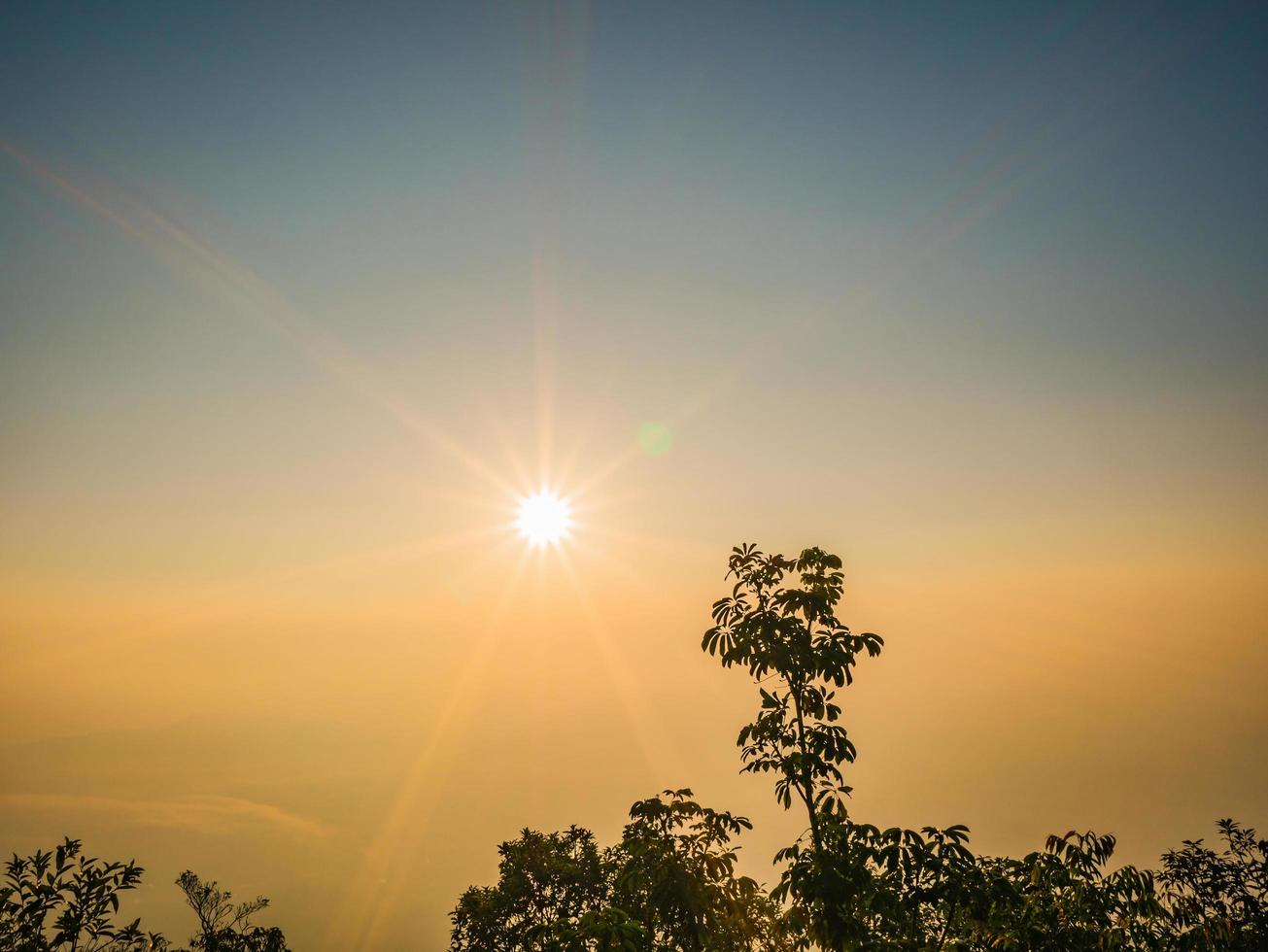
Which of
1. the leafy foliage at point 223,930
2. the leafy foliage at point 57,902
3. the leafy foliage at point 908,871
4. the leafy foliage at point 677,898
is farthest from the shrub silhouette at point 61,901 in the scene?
the leafy foliage at point 223,930

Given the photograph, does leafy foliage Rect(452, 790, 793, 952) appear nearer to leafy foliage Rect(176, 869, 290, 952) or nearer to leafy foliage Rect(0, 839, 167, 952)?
leafy foliage Rect(0, 839, 167, 952)

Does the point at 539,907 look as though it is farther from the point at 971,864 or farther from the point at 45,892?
the point at 971,864

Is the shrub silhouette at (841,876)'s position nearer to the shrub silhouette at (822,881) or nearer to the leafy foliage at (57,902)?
the shrub silhouette at (822,881)

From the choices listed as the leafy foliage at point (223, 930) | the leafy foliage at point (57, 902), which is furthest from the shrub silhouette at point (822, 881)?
the leafy foliage at point (223, 930)

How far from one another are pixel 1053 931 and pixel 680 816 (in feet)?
18.3

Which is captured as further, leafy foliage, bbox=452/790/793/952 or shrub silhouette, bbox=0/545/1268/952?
leafy foliage, bbox=452/790/793/952

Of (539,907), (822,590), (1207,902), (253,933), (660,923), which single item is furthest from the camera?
(539,907)

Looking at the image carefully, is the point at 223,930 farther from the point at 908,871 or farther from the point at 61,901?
the point at 908,871

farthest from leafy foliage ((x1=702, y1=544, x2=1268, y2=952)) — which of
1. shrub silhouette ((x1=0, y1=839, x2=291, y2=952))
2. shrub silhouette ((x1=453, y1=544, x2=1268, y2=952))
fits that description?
shrub silhouette ((x1=0, y1=839, x2=291, y2=952))

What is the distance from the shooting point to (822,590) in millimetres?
10172

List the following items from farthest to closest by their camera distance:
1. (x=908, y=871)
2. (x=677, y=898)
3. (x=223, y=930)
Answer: (x=223, y=930)
(x=677, y=898)
(x=908, y=871)

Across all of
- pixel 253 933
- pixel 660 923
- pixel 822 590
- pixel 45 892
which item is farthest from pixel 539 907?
pixel 822 590

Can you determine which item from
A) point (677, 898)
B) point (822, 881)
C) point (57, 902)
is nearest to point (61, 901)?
point (57, 902)

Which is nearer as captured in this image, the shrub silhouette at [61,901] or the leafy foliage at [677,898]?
the shrub silhouette at [61,901]
